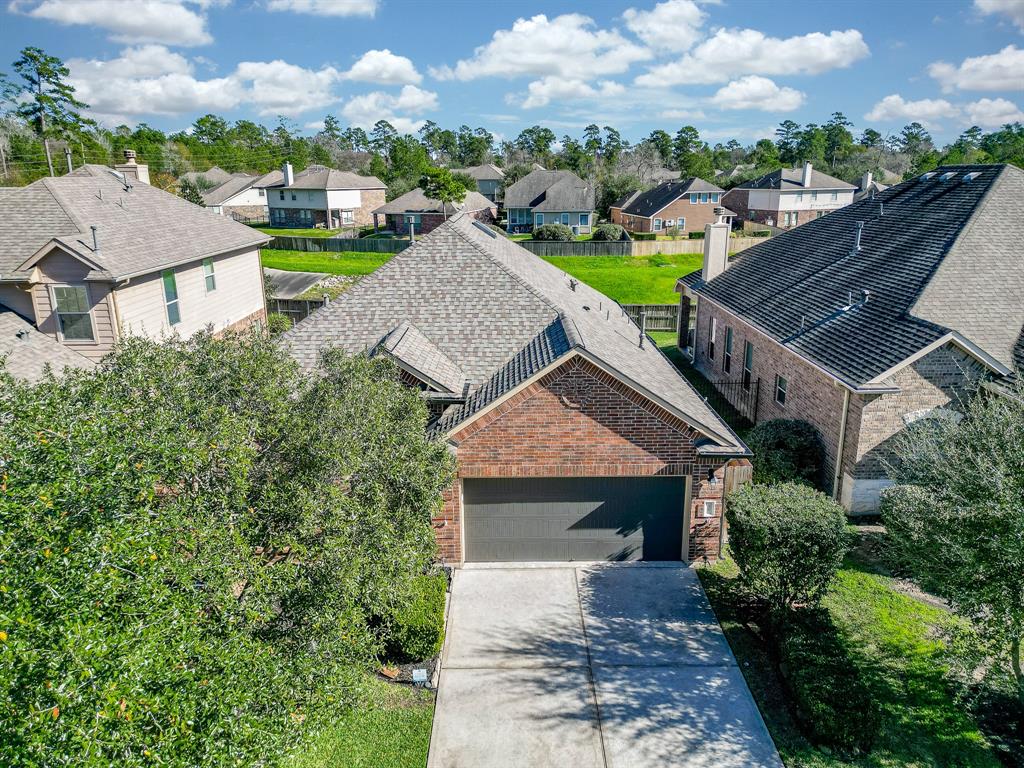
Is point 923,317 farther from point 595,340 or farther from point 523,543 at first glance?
point 523,543

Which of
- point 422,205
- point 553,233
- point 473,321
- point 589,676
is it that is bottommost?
point 589,676

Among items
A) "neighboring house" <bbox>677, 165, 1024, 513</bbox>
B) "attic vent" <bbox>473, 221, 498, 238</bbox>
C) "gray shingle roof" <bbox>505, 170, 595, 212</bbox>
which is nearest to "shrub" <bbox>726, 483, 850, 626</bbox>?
"neighboring house" <bbox>677, 165, 1024, 513</bbox>

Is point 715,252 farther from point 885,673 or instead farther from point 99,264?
point 99,264

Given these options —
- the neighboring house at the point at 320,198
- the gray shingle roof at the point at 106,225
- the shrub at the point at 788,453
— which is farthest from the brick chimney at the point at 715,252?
the neighboring house at the point at 320,198

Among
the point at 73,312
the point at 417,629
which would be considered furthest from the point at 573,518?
the point at 73,312

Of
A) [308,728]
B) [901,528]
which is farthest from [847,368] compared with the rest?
[308,728]

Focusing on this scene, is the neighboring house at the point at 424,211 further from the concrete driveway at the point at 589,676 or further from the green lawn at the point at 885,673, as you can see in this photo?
the green lawn at the point at 885,673
